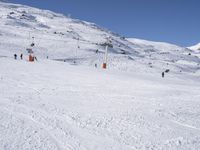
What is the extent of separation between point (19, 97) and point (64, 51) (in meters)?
51.4

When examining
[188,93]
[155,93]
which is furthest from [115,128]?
[188,93]

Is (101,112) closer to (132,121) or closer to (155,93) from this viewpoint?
(132,121)

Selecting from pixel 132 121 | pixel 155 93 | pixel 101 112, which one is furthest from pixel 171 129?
pixel 155 93

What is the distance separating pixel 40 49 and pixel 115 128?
54.7 metres

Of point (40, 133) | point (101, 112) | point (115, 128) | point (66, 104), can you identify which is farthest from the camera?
point (66, 104)

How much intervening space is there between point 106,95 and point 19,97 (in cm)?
349

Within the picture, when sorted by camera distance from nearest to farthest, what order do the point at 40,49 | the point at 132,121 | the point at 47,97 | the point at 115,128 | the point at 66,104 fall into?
the point at 115,128 → the point at 132,121 → the point at 66,104 → the point at 47,97 → the point at 40,49

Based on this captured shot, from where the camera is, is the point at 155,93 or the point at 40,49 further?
the point at 40,49

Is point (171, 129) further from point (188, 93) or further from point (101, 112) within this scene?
point (188, 93)

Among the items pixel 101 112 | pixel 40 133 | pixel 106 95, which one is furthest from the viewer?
pixel 106 95

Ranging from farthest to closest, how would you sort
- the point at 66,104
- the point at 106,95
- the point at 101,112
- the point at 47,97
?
1. the point at 106,95
2. the point at 47,97
3. the point at 66,104
4. the point at 101,112

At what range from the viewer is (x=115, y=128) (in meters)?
7.82

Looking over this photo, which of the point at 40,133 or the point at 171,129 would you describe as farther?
the point at 171,129

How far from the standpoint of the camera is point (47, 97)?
34.8 feet
